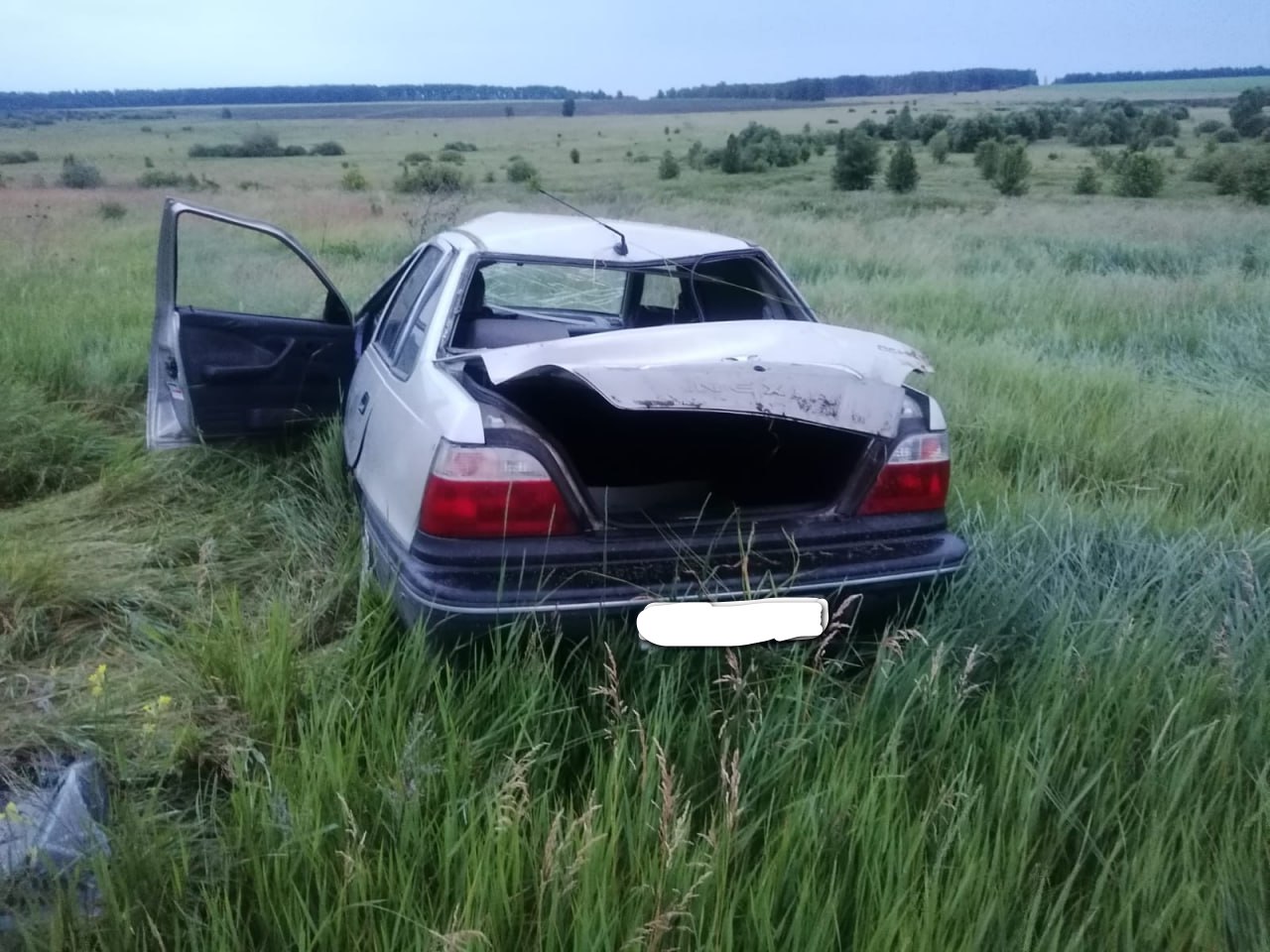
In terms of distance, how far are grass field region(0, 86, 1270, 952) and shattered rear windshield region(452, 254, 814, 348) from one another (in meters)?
0.90

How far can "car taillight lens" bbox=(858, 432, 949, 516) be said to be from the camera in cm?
273

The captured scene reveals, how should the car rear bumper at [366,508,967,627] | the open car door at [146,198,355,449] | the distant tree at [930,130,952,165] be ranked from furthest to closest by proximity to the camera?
the distant tree at [930,130,952,165]
the open car door at [146,198,355,449]
the car rear bumper at [366,508,967,627]

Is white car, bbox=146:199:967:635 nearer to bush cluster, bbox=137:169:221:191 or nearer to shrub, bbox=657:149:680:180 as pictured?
shrub, bbox=657:149:680:180

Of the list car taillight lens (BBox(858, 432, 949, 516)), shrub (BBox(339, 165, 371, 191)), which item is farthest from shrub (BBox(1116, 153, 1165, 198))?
car taillight lens (BBox(858, 432, 949, 516))

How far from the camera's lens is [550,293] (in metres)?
4.20

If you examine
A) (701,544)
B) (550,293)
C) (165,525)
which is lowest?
(165,525)

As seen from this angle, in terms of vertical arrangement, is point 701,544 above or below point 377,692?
above

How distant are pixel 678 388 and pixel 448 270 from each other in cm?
143

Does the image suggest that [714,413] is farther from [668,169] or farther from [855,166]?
[855,166]

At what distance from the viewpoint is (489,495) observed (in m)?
2.40

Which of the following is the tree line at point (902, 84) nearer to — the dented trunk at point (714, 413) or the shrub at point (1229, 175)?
the shrub at point (1229, 175)

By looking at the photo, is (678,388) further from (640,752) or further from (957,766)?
(957,766)

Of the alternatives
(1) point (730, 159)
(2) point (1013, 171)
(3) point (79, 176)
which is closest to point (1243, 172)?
(2) point (1013, 171)

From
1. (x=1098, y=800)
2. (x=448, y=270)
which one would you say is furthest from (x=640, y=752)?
(x=448, y=270)
